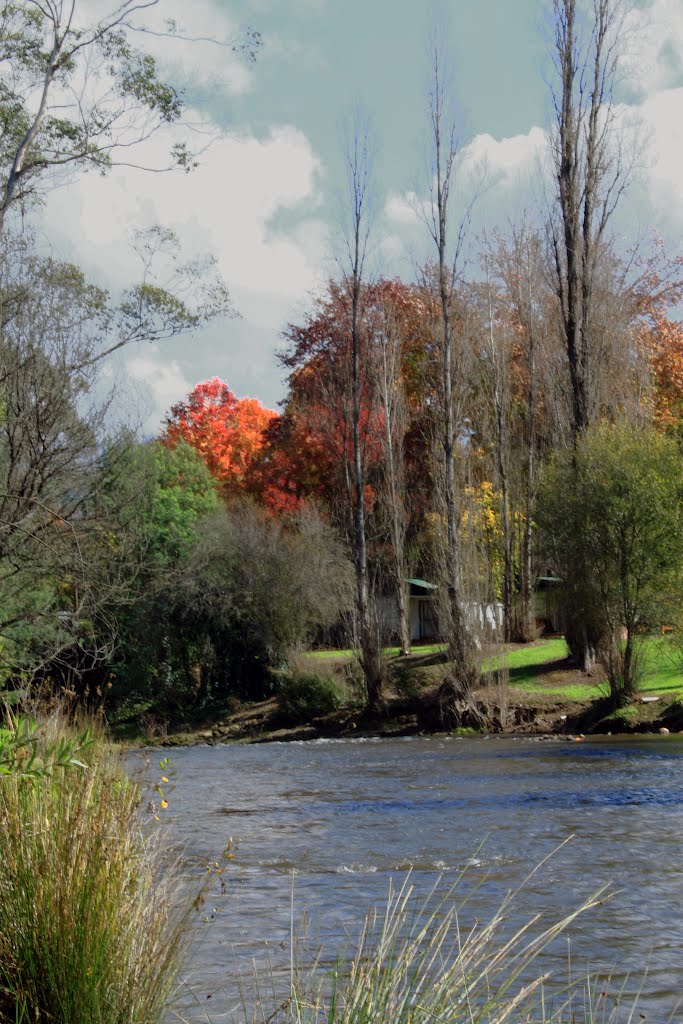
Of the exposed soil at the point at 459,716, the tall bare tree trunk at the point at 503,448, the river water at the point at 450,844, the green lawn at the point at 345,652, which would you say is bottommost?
the river water at the point at 450,844

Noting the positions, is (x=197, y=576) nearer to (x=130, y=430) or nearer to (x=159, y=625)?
(x=159, y=625)

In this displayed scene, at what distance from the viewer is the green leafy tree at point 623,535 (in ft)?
89.7

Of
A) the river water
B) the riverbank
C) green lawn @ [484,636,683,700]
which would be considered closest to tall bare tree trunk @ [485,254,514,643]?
the riverbank

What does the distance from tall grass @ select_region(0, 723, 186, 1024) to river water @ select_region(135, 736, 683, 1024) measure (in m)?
0.83

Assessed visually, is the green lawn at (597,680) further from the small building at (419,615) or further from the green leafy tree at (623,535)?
the small building at (419,615)

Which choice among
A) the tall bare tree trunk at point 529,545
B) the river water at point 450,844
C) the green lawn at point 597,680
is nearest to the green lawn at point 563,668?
the green lawn at point 597,680

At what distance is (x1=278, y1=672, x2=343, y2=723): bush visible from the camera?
33.7 meters

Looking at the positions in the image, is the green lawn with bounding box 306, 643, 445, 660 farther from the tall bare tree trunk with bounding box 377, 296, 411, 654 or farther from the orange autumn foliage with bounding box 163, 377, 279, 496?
the orange autumn foliage with bounding box 163, 377, 279, 496

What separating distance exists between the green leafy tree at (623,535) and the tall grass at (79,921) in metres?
23.3

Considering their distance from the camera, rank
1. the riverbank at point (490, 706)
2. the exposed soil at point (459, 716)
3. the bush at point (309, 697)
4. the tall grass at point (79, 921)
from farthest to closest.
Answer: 1. the bush at point (309, 697)
2. the riverbank at point (490, 706)
3. the exposed soil at point (459, 716)
4. the tall grass at point (79, 921)

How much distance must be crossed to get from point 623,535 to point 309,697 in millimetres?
11301

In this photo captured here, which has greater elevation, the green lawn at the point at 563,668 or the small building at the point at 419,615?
the small building at the point at 419,615

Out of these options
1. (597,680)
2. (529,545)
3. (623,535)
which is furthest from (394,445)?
(623,535)

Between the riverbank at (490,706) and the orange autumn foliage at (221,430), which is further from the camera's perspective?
the orange autumn foliage at (221,430)
